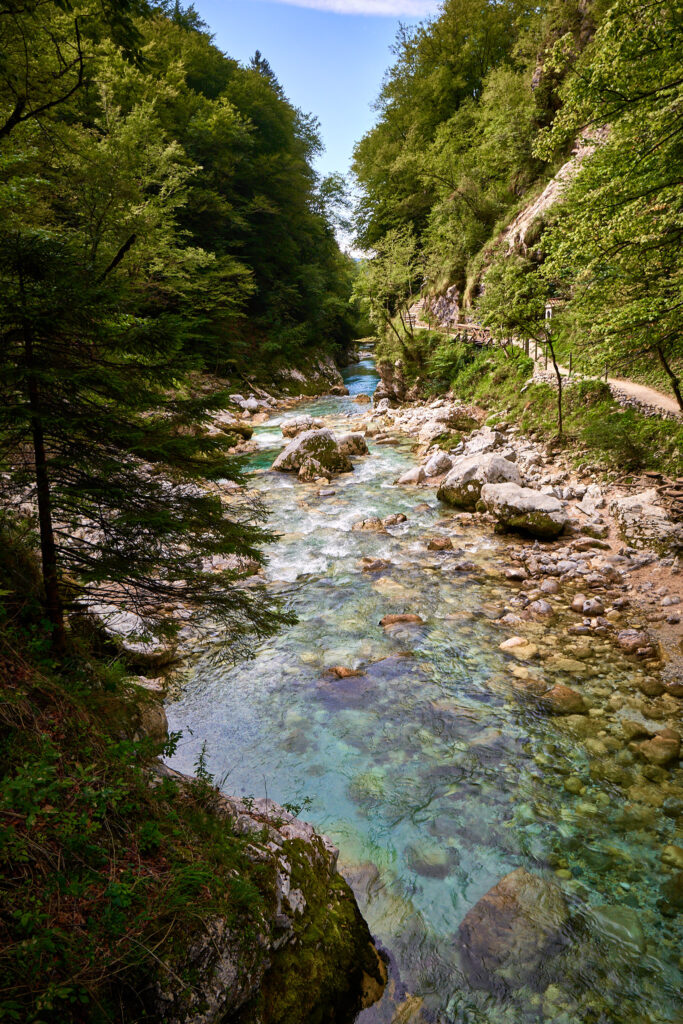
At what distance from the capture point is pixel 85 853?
6.88ft

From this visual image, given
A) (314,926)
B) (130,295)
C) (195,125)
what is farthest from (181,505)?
(195,125)

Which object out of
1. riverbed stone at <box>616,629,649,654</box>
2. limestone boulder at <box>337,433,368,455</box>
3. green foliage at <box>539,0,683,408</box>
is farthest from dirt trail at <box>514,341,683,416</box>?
limestone boulder at <box>337,433,368,455</box>

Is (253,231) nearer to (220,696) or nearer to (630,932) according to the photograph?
(220,696)

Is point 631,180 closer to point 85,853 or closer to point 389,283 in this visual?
point 85,853

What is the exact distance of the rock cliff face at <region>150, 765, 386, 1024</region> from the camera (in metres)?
2.01

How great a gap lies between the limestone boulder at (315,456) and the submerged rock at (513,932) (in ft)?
40.8

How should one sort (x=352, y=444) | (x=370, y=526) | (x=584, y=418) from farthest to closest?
1. (x=352, y=444)
2. (x=584, y=418)
3. (x=370, y=526)

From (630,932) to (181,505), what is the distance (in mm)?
4447

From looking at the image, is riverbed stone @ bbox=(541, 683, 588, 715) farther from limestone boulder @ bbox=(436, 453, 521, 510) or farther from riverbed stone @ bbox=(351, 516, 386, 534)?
limestone boulder @ bbox=(436, 453, 521, 510)

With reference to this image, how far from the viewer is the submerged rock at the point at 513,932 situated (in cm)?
315

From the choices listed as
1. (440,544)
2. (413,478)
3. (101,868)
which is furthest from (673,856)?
(413,478)

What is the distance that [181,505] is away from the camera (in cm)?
331

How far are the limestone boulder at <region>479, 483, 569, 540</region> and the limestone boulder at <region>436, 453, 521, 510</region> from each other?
85 centimetres

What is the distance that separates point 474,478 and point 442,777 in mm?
8268
